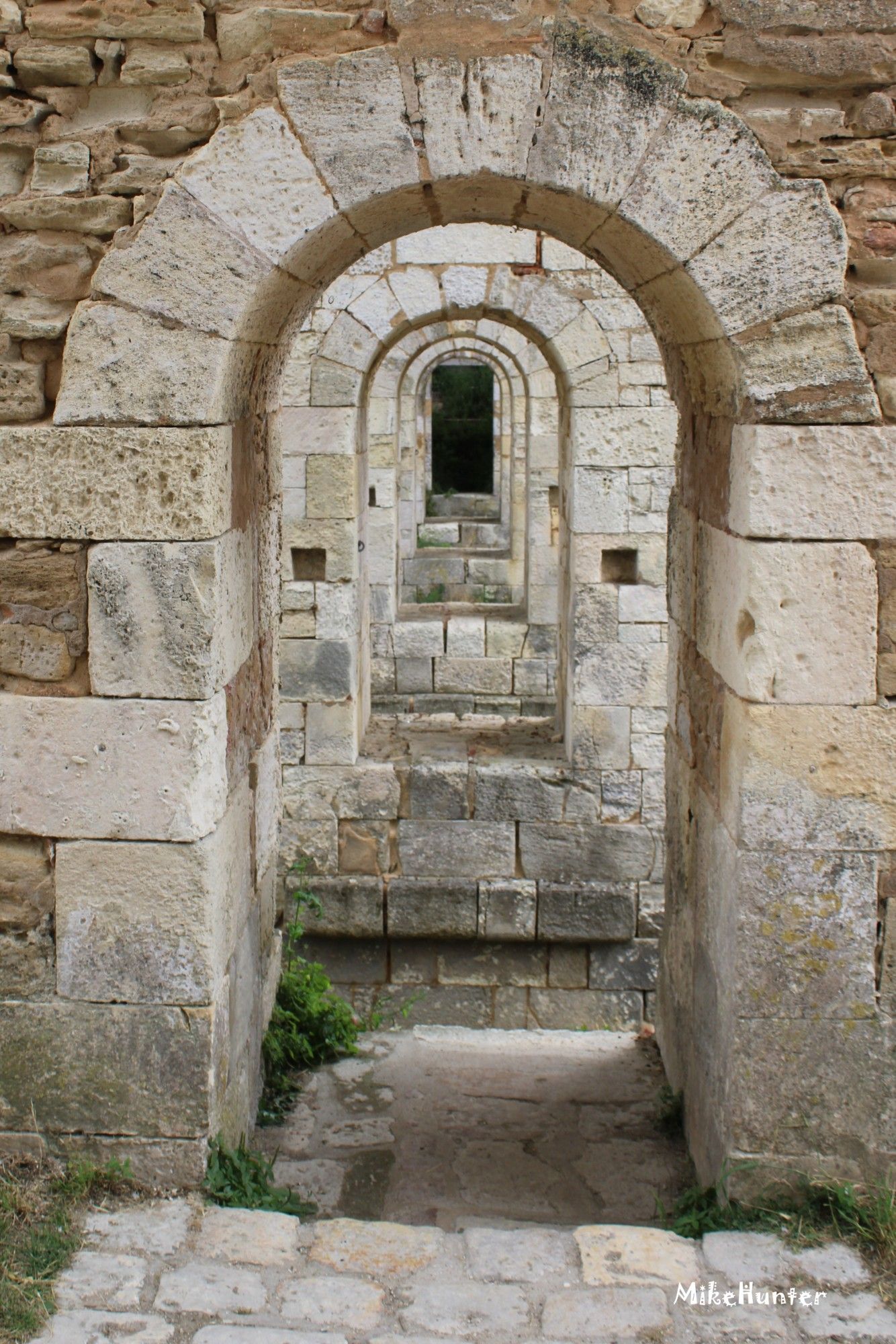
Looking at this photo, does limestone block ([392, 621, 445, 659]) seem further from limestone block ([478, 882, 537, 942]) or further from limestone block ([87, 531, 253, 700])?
limestone block ([87, 531, 253, 700])

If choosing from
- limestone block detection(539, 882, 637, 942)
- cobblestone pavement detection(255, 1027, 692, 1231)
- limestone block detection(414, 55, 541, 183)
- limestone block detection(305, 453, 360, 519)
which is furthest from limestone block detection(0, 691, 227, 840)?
limestone block detection(539, 882, 637, 942)

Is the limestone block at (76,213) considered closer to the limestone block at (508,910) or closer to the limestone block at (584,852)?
the limestone block at (584,852)

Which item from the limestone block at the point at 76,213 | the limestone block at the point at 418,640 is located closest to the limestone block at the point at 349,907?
the limestone block at the point at 418,640

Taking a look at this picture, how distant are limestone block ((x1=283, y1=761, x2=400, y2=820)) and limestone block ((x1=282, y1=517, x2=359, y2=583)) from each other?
1.11 meters

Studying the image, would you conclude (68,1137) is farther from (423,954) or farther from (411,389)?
(411,389)

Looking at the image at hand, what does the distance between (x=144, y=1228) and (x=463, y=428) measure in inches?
768

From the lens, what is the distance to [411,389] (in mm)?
14969

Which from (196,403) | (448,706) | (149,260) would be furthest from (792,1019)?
(448,706)

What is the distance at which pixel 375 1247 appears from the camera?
3484mm

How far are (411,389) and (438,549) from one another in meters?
2.07

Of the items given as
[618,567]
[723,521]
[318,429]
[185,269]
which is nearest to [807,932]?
[723,521]

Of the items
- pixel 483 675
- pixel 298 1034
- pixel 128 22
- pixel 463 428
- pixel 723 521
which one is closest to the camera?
pixel 128 22

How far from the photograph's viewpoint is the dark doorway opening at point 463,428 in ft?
72.5

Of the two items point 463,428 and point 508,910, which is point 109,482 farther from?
point 463,428
